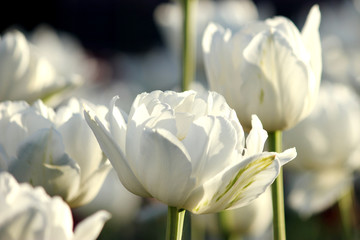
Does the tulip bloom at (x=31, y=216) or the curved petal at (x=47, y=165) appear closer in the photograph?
the tulip bloom at (x=31, y=216)

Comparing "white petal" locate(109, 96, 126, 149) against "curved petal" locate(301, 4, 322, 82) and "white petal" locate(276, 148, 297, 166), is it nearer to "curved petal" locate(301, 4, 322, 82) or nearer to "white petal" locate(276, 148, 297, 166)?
"white petal" locate(276, 148, 297, 166)

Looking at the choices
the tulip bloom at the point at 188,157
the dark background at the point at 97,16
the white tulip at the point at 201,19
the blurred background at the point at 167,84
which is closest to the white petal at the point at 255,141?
the tulip bloom at the point at 188,157

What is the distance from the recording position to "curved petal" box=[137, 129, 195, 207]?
648 mm

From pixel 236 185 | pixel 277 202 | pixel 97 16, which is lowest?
pixel 97 16

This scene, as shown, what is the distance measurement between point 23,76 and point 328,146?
0.66m

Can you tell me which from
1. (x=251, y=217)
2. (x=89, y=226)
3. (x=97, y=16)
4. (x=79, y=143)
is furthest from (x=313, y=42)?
(x=97, y=16)

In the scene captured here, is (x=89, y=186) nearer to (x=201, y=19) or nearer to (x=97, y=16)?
(x=201, y=19)

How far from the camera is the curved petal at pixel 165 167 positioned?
65 centimetres

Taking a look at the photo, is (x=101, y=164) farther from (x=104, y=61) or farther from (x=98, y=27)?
(x=98, y=27)

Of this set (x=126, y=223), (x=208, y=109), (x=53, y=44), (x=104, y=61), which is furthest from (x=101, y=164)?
(x=104, y=61)

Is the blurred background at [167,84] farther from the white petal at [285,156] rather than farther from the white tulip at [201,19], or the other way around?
the white petal at [285,156]

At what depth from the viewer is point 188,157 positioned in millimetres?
657

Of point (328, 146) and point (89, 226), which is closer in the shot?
point (89, 226)

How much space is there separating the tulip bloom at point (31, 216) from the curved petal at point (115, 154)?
0.32 feet
